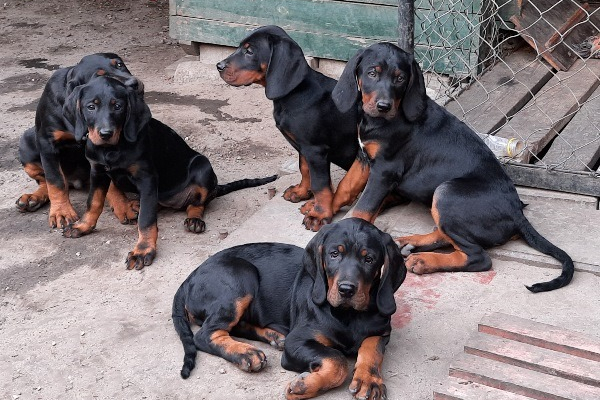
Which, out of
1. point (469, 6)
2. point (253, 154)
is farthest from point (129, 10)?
point (469, 6)

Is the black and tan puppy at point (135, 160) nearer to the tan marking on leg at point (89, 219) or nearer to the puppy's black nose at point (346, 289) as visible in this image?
the tan marking on leg at point (89, 219)

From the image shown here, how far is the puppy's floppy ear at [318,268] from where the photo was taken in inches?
162

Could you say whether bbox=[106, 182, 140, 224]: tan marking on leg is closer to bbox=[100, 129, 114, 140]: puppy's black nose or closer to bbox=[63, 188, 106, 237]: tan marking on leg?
bbox=[63, 188, 106, 237]: tan marking on leg

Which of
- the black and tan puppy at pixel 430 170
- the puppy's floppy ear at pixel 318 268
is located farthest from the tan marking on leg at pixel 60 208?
the puppy's floppy ear at pixel 318 268

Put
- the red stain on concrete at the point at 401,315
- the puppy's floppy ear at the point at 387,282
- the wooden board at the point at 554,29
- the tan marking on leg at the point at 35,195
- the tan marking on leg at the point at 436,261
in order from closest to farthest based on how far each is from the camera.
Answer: the puppy's floppy ear at the point at 387,282 → the red stain on concrete at the point at 401,315 → the tan marking on leg at the point at 436,261 → the tan marking on leg at the point at 35,195 → the wooden board at the point at 554,29

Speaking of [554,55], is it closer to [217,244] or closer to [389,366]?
[217,244]

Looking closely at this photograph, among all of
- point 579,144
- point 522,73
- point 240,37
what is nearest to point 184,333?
point 579,144

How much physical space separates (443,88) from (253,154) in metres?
1.56

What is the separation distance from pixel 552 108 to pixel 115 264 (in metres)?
3.13

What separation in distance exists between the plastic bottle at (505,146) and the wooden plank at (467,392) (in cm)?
245

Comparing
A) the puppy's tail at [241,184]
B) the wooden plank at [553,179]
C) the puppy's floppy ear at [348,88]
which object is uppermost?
the puppy's floppy ear at [348,88]

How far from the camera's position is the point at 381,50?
5.11m

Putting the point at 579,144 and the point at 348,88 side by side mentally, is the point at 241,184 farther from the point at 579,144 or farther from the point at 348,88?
the point at 579,144

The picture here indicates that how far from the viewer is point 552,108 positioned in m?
6.54
